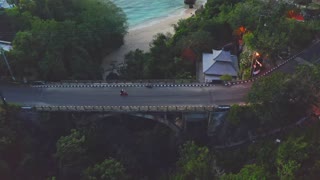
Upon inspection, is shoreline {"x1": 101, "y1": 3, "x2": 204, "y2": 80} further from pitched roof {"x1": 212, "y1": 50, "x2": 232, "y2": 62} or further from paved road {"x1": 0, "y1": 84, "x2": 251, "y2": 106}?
pitched roof {"x1": 212, "y1": 50, "x2": 232, "y2": 62}

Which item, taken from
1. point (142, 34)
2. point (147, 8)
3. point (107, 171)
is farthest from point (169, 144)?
point (147, 8)

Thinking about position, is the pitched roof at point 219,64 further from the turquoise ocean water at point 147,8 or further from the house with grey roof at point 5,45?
the turquoise ocean water at point 147,8

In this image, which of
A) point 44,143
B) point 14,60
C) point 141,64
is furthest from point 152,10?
point 44,143

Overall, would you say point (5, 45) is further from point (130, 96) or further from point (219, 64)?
point (219, 64)

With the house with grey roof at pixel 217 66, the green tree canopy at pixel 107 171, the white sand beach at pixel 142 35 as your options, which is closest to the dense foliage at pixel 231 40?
the house with grey roof at pixel 217 66

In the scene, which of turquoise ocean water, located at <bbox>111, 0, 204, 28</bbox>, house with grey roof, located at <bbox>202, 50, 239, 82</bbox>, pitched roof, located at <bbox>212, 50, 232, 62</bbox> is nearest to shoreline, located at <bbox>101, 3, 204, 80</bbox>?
turquoise ocean water, located at <bbox>111, 0, 204, 28</bbox>

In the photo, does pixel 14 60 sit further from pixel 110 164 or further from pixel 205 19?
pixel 205 19
